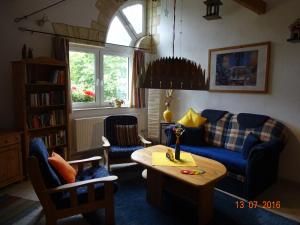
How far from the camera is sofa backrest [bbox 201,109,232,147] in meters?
3.58

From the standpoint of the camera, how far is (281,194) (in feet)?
9.42

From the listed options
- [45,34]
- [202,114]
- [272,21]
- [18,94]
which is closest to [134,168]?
[202,114]

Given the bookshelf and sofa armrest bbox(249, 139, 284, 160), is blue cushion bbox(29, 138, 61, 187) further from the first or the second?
sofa armrest bbox(249, 139, 284, 160)

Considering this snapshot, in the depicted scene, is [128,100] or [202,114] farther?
[128,100]

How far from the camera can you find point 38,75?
3.47 meters

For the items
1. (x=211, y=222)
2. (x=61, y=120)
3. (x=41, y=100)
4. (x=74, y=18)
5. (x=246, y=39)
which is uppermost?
(x=74, y=18)

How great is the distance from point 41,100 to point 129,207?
2000 mm

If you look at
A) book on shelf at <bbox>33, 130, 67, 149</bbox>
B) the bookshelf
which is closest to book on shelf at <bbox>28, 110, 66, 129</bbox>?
the bookshelf

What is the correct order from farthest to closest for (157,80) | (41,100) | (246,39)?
(246,39) → (41,100) → (157,80)

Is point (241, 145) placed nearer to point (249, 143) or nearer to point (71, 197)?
point (249, 143)

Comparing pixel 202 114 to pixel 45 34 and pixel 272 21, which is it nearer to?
pixel 272 21
